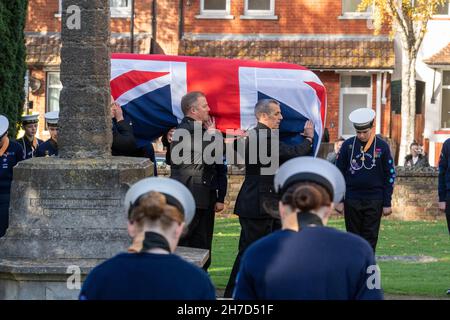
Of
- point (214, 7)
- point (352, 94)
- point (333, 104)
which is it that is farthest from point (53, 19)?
point (352, 94)

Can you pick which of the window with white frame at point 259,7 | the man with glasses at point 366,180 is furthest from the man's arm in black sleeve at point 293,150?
the window with white frame at point 259,7

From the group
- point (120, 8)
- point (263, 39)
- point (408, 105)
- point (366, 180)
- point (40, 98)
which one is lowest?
point (40, 98)

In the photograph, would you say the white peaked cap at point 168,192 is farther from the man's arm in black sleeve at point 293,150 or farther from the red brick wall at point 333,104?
the red brick wall at point 333,104

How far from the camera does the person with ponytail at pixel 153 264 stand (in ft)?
15.7

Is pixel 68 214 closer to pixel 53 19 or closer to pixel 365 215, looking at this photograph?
pixel 365 215

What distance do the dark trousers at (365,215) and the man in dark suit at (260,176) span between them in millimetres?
1321

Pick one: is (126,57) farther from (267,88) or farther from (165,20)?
(165,20)

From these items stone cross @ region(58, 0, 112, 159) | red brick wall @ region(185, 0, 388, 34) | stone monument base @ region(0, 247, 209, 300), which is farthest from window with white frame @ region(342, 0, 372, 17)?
stone monument base @ region(0, 247, 209, 300)

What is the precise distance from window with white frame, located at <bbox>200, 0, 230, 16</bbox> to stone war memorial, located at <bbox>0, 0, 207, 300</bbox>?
82.4 feet

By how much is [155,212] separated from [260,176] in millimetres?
5944

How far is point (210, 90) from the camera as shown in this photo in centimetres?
1456

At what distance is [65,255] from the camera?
941 centimetres

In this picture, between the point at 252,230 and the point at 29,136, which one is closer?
the point at 252,230

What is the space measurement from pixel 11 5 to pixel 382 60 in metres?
15.4
